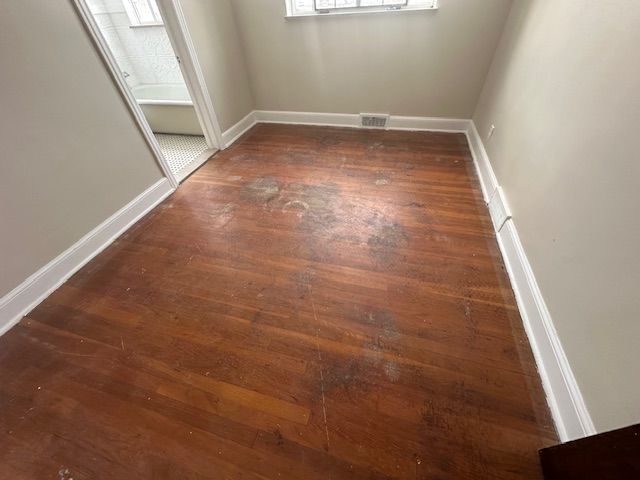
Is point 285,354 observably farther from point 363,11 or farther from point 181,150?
point 363,11

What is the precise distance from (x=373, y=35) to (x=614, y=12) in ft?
6.27

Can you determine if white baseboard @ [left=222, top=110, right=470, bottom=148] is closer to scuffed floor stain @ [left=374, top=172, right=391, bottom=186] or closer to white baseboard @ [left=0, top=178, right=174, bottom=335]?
scuffed floor stain @ [left=374, top=172, right=391, bottom=186]

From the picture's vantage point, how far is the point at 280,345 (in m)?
1.31

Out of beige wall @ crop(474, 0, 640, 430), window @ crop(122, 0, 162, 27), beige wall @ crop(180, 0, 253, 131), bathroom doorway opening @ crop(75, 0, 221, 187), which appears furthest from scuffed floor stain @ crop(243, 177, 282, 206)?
window @ crop(122, 0, 162, 27)

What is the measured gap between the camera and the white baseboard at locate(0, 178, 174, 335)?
4.86ft

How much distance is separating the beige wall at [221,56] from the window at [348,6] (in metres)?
0.64

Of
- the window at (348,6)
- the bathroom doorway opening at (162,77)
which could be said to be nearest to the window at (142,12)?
the bathroom doorway opening at (162,77)

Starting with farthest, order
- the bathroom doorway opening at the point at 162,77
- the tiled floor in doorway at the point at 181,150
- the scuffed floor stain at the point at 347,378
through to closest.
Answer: the tiled floor in doorway at the point at 181,150, the bathroom doorway opening at the point at 162,77, the scuffed floor stain at the point at 347,378

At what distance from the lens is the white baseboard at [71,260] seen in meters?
1.48

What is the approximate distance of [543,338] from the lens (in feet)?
3.87

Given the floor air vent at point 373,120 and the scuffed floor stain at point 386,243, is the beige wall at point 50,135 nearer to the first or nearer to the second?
the scuffed floor stain at point 386,243

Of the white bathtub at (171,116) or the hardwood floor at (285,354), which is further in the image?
the white bathtub at (171,116)

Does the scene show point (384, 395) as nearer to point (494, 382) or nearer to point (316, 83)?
point (494, 382)

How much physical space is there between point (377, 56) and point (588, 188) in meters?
2.26
